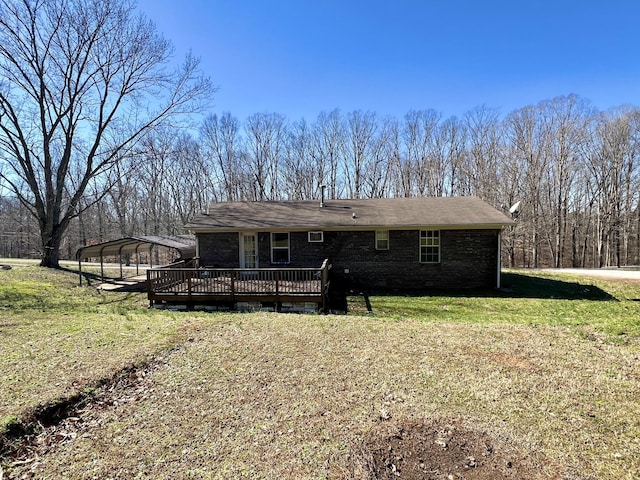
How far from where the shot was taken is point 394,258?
13008 mm

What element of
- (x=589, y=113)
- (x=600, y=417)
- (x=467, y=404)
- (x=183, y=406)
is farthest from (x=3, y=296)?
(x=589, y=113)

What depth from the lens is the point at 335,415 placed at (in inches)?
141

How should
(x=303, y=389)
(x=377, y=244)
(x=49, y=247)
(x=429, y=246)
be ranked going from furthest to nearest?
(x=49, y=247)
(x=377, y=244)
(x=429, y=246)
(x=303, y=389)

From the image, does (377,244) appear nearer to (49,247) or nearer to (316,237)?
(316,237)

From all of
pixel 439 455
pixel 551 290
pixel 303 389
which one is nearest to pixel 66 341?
pixel 303 389

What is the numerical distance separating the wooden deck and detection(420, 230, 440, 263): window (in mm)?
4980

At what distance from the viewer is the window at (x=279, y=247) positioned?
1368 centimetres

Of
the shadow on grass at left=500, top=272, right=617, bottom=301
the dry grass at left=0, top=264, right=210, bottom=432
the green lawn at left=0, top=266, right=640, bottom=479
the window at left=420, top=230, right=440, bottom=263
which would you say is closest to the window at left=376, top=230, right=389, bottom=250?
the window at left=420, top=230, right=440, bottom=263

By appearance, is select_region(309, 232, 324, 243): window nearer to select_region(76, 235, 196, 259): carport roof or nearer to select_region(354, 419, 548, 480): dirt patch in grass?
select_region(76, 235, 196, 259): carport roof

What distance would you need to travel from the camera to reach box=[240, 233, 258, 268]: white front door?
544 inches

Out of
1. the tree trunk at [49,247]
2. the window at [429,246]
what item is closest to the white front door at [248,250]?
the window at [429,246]

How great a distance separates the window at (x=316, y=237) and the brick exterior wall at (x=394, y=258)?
154 millimetres

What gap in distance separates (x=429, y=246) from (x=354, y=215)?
11.2ft

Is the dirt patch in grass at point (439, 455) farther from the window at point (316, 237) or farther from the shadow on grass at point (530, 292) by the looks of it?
the window at point (316, 237)
